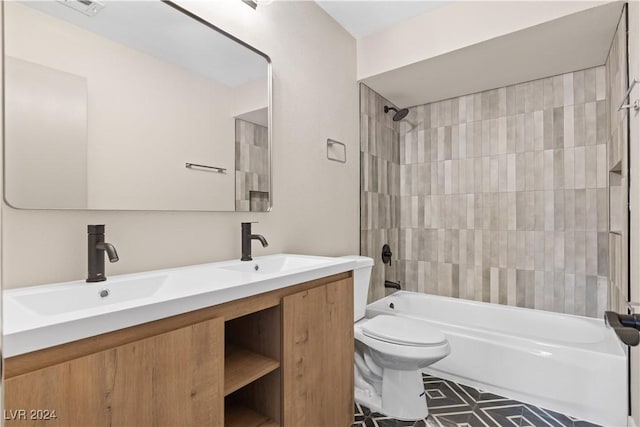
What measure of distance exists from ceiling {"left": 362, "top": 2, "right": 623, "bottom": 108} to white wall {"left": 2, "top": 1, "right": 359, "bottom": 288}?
1.67 feet

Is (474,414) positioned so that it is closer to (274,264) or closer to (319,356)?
(319,356)

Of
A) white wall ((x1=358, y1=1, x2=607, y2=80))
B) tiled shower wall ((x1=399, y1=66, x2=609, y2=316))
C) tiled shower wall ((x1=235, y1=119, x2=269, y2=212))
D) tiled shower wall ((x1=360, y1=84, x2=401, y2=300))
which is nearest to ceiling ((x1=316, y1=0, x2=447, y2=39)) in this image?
white wall ((x1=358, y1=1, x2=607, y2=80))

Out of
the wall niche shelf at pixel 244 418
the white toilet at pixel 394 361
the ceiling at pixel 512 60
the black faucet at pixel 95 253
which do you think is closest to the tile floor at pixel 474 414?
the white toilet at pixel 394 361

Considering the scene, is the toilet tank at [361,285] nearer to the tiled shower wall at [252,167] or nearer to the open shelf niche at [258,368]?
the tiled shower wall at [252,167]

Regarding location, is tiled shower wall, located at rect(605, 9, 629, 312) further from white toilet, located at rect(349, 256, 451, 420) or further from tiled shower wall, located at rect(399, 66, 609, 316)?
white toilet, located at rect(349, 256, 451, 420)

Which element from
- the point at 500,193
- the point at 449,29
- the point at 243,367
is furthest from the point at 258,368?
the point at 500,193

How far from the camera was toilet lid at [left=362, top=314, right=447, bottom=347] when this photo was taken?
1785 millimetres

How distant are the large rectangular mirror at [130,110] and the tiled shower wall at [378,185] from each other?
1.10m

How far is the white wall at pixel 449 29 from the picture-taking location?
1923mm

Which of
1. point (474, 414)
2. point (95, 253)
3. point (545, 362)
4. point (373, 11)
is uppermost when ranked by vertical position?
point (373, 11)

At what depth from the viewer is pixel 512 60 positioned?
7.64 ft

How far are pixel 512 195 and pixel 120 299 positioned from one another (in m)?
2.76

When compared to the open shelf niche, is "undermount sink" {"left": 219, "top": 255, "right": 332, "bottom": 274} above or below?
above

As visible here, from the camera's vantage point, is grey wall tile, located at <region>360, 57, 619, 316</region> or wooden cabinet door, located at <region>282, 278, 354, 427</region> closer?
wooden cabinet door, located at <region>282, 278, 354, 427</region>
